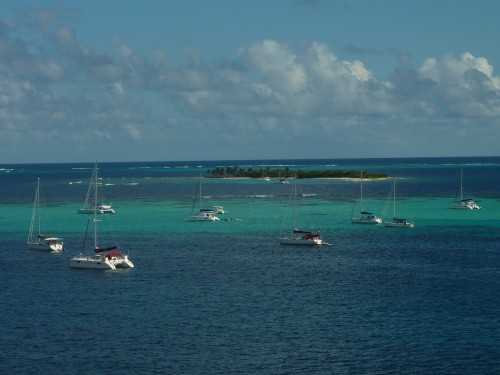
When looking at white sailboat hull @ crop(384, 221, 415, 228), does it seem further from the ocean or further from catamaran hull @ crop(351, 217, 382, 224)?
catamaran hull @ crop(351, 217, 382, 224)

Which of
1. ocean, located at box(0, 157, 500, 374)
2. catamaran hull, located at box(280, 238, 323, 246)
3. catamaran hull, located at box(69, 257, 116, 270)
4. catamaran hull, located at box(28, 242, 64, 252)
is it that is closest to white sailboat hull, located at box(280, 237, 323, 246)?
catamaran hull, located at box(280, 238, 323, 246)

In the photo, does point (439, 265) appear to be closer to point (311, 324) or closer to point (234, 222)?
point (311, 324)

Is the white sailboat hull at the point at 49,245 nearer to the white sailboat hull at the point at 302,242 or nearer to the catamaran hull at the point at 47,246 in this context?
the catamaran hull at the point at 47,246

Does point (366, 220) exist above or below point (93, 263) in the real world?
above

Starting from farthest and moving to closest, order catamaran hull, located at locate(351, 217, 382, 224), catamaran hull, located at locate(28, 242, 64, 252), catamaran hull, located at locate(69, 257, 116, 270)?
catamaran hull, located at locate(351, 217, 382, 224) < catamaran hull, located at locate(28, 242, 64, 252) < catamaran hull, located at locate(69, 257, 116, 270)

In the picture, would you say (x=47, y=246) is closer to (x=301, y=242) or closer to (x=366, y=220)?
(x=301, y=242)

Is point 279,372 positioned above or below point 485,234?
below

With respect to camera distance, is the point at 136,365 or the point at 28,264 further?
the point at 28,264

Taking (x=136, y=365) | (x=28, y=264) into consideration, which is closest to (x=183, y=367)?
(x=136, y=365)

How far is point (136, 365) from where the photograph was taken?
49.7 m

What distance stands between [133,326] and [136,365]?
9041mm

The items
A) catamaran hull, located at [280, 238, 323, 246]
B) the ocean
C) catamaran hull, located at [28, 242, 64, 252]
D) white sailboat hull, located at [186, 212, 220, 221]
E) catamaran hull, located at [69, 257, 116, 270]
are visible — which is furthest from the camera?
white sailboat hull, located at [186, 212, 220, 221]

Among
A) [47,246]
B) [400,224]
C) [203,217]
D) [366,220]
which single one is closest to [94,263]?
[47,246]

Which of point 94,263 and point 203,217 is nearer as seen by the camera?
point 94,263
